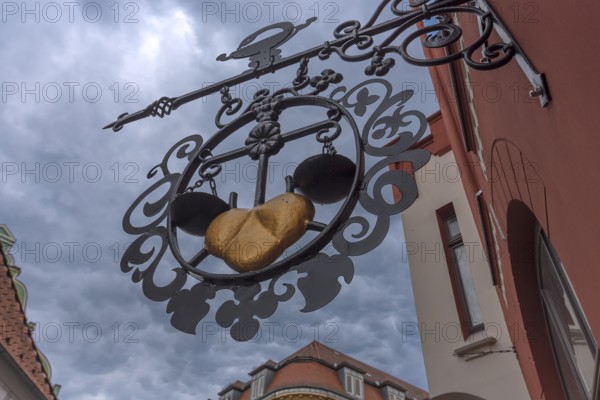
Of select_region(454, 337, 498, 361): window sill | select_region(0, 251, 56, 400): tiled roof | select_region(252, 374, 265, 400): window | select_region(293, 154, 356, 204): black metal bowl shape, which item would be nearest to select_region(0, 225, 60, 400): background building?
select_region(0, 251, 56, 400): tiled roof

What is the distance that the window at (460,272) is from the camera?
24.2ft

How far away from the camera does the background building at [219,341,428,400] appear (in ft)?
74.7

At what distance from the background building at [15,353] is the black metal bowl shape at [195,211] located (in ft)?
36.0

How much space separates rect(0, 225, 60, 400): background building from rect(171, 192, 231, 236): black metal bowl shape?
1096 centimetres

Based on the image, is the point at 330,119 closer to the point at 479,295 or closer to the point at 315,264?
the point at 315,264

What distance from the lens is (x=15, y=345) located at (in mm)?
12961

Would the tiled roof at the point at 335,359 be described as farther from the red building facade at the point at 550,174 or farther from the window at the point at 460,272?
the red building facade at the point at 550,174

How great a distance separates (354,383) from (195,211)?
24.3m

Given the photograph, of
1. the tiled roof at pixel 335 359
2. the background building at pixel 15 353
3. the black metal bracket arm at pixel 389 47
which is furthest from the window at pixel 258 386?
the black metal bracket arm at pixel 389 47

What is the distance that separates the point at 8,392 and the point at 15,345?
1101 millimetres

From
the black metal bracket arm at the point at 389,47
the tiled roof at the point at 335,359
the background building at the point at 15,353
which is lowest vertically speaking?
A: the black metal bracket arm at the point at 389,47

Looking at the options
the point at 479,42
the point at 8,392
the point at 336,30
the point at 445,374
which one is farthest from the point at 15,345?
the point at 479,42

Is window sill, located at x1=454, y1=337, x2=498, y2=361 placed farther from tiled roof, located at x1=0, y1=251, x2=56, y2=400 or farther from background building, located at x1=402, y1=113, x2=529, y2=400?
tiled roof, located at x1=0, y1=251, x2=56, y2=400

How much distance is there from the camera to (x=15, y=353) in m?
12.8
